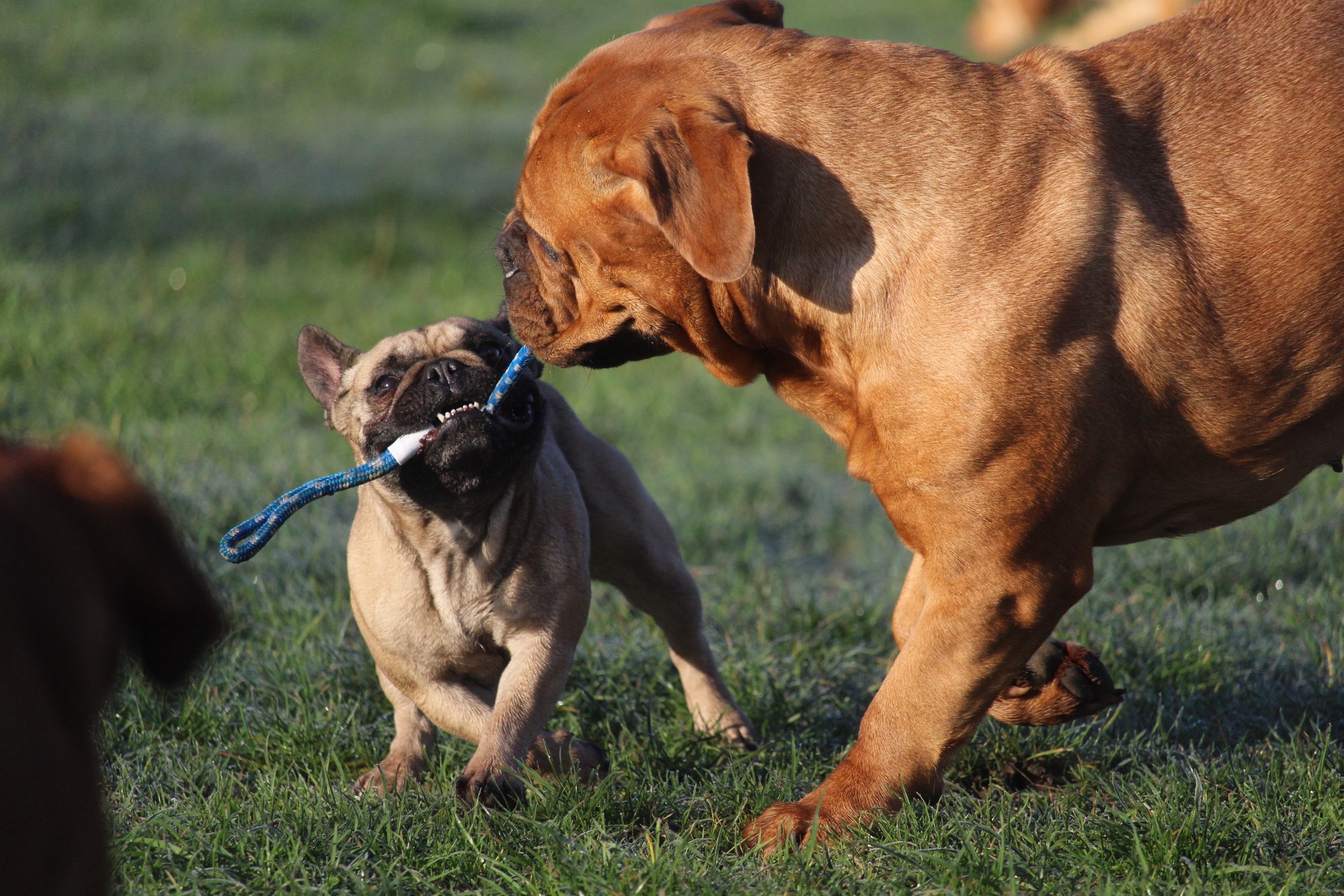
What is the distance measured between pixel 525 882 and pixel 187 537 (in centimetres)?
304

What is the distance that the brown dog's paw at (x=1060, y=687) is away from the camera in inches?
142

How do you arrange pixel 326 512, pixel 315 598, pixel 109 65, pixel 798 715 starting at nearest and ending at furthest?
pixel 798 715, pixel 315 598, pixel 326 512, pixel 109 65

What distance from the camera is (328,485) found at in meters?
3.79

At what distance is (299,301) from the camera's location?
9.62m

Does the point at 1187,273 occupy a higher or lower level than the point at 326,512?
higher

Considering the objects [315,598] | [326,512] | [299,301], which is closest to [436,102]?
[299,301]

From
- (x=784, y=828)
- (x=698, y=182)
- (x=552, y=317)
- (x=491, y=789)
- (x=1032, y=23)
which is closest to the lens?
(x=698, y=182)

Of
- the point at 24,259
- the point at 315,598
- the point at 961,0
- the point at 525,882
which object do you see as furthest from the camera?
the point at 961,0

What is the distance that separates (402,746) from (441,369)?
119 centimetres

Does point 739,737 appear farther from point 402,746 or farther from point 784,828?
point 402,746

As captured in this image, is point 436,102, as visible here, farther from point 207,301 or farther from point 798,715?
point 798,715

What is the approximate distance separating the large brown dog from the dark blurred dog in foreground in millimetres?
1483

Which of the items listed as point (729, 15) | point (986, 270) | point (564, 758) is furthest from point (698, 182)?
point (564, 758)

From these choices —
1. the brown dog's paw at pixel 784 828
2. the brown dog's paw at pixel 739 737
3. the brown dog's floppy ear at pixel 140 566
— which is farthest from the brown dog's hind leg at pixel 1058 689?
the brown dog's floppy ear at pixel 140 566
